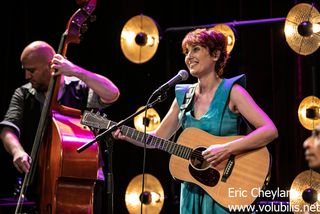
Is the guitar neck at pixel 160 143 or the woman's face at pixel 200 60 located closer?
the guitar neck at pixel 160 143

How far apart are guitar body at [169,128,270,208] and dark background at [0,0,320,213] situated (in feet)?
6.44

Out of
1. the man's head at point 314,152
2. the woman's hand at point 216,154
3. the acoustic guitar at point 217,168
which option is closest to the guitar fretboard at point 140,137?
the acoustic guitar at point 217,168

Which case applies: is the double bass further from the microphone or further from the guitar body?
the microphone

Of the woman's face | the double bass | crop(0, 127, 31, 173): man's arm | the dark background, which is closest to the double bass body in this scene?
the double bass

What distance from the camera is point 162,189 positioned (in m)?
5.92

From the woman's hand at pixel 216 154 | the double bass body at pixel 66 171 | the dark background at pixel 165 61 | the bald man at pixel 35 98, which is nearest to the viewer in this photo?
the woman's hand at pixel 216 154

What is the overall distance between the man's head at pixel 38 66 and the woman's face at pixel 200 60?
42.5 inches

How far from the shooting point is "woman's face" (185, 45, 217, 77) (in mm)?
3596

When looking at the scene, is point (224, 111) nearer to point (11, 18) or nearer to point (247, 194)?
point (247, 194)

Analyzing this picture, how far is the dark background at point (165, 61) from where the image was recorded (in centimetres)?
529

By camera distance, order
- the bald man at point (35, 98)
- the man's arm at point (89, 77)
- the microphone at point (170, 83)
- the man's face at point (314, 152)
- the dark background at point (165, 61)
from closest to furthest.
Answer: the man's face at point (314, 152) → the microphone at point (170, 83) → the man's arm at point (89, 77) → the bald man at point (35, 98) → the dark background at point (165, 61)

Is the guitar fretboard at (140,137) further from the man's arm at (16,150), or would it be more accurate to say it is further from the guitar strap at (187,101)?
the man's arm at (16,150)

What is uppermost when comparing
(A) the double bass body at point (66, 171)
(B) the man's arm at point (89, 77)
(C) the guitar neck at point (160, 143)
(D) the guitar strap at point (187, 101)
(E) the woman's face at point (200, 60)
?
(E) the woman's face at point (200, 60)

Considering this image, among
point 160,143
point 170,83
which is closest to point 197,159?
point 160,143
